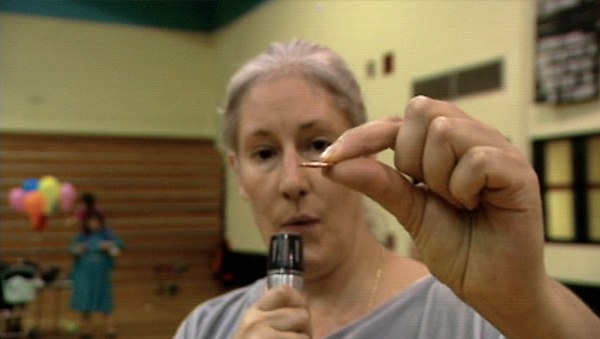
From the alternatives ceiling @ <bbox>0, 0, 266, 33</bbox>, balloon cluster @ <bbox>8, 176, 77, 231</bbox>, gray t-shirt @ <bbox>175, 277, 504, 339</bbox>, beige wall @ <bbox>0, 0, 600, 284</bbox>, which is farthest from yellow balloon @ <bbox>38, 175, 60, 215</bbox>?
gray t-shirt @ <bbox>175, 277, 504, 339</bbox>

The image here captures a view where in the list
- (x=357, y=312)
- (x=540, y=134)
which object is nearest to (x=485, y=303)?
(x=357, y=312)

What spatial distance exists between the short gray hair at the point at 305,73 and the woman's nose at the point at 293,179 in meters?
0.09

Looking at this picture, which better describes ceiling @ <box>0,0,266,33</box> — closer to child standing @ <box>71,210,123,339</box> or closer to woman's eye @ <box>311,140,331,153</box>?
child standing @ <box>71,210,123,339</box>

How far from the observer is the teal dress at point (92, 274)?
3.94 m

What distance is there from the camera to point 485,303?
1.57 ft

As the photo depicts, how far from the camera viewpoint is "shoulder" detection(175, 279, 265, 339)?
83cm

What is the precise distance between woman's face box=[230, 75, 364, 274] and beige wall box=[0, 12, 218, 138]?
473 cm

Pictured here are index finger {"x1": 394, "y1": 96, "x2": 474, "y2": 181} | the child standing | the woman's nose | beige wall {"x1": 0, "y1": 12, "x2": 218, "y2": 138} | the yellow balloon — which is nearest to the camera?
index finger {"x1": 394, "y1": 96, "x2": 474, "y2": 181}

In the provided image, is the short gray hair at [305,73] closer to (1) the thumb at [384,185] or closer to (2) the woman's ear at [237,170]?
(2) the woman's ear at [237,170]

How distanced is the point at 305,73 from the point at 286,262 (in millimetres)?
341

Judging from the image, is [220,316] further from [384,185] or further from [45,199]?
[45,199]

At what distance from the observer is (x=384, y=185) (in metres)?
0.47

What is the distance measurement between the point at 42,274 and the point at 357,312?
3.94m

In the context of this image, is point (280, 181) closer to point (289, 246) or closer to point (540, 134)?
point (289, 246)
